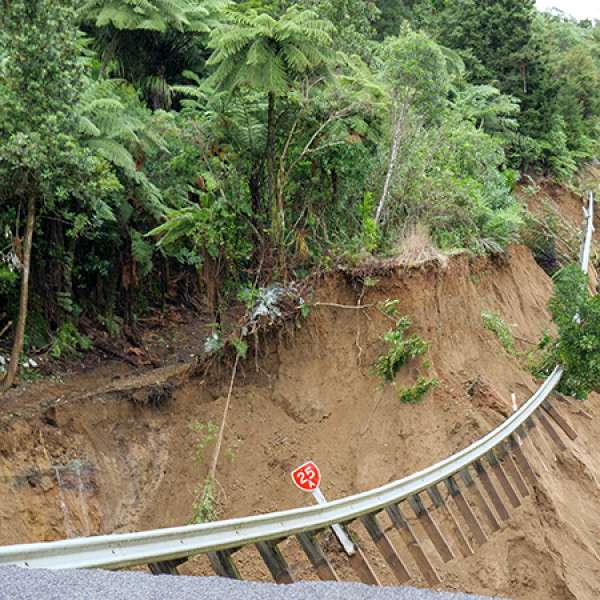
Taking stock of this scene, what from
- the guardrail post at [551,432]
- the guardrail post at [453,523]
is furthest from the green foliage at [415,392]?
the guardrail post at [551,432]

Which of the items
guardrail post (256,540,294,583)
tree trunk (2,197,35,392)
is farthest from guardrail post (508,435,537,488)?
tree trunk (2,197,35,392)

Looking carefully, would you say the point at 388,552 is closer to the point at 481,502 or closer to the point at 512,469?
the point at 481,502

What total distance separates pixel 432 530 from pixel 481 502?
1029 millimetres

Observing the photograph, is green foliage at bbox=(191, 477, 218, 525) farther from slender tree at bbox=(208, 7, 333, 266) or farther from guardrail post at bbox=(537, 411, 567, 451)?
slender tree at bbox=(208, 7, 333, 266)

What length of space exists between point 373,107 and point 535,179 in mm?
13785

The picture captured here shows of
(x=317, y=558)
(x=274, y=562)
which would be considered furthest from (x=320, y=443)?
(x=274, y=562)

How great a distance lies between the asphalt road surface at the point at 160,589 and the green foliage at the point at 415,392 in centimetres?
579

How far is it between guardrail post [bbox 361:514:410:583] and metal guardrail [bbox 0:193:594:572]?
71mm

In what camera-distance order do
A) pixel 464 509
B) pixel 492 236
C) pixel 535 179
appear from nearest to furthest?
pixel 464 509
pixel 492 236
pixel 535 179

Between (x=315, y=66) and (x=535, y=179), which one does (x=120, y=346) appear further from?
(x=535, y=179)

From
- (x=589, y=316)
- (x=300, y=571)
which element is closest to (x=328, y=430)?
(x=300, y=571)

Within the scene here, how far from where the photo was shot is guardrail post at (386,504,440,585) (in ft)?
28.2

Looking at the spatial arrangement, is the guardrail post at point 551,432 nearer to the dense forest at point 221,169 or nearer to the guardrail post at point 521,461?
the guardrail post at point 521,461

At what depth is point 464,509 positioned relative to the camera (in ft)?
30.8
